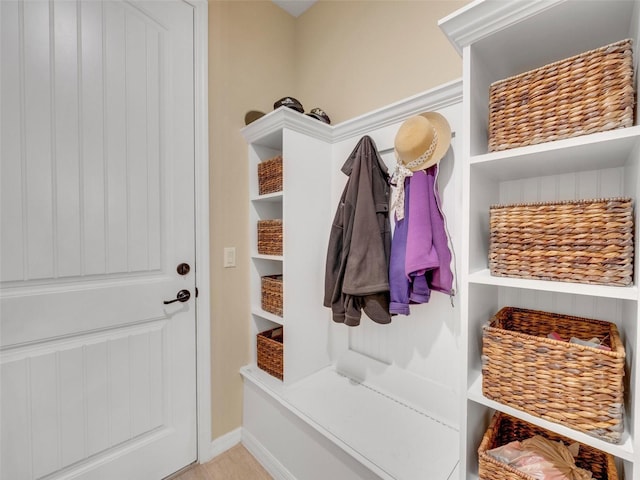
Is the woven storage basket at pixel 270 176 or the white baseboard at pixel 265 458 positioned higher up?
the woven storage basket at pixel 270 176

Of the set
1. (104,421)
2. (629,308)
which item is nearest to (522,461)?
(629,308)

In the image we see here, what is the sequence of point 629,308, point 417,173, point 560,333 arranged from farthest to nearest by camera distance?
point 417,173, point 560,333, point 629,308

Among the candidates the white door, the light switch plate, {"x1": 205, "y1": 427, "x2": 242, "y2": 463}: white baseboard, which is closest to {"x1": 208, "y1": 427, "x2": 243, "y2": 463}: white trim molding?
{"x1": 205, "y1": 427, "x2": 242, "y2": 463}: white baseboard

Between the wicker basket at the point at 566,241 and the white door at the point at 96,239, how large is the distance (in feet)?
4.62

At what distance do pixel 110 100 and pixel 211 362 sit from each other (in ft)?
4.53

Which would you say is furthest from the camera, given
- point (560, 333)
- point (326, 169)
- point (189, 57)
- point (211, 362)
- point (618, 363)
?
point (326, 169)

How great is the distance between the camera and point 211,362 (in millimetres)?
1575

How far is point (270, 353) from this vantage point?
5.34 ft

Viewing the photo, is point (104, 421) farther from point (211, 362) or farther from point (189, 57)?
point (189, 57)

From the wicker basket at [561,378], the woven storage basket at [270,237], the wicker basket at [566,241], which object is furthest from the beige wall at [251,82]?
the wicker basket at [561,378]

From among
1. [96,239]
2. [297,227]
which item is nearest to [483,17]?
[297,227]

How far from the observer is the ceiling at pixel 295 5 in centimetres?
189

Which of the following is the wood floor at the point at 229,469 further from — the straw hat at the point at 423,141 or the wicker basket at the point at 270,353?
the straw hat at the point at 423,141

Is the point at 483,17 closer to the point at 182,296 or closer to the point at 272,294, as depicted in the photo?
the point at 272,294
